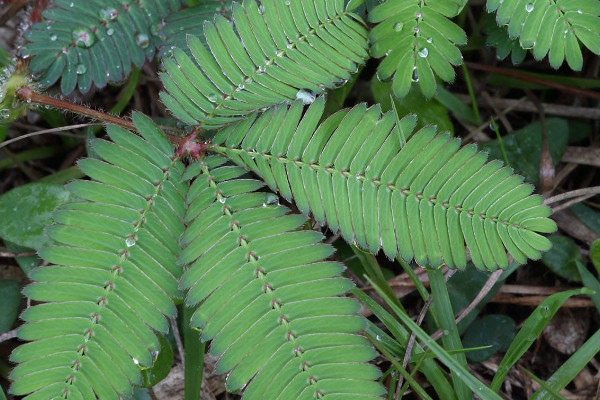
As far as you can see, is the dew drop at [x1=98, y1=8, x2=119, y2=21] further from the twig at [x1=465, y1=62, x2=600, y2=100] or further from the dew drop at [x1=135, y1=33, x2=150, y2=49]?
the twig at [x1=465, y1=62, x2=600, y2=100]

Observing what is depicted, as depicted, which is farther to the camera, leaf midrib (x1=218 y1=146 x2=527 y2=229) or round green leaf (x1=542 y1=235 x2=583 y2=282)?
round green leaf (x1=542 y1=235 x2=583 y2=282)

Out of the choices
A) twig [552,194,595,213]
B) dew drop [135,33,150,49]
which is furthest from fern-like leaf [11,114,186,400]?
twig [552,194,595,213]

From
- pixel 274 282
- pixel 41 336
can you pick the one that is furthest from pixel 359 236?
pixel 41 336

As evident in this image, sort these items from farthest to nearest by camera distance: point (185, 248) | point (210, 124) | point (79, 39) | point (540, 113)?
1. point (540, 113)
2. point (79, 39)
3. point (210, 124)
4. point (185, 248)

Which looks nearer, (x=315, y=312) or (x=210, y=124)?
(x=315, y=312)

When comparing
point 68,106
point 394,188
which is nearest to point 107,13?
point 68,106

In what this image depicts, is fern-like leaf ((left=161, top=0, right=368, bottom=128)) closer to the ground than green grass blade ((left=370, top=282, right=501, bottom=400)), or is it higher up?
higher up

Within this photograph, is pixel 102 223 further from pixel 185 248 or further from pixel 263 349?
pixel 263 349

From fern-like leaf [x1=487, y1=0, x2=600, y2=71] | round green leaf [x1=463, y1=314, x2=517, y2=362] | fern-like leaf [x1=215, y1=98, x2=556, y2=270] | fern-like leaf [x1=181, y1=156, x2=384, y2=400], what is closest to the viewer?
fern-like leaf [x1=181, y1=156, x2=384, y2=400]
